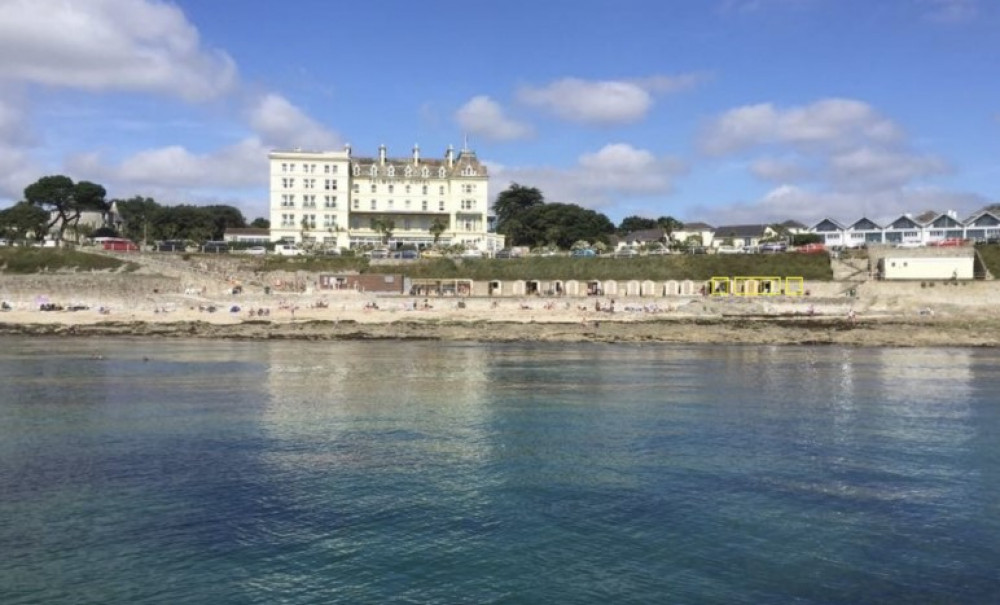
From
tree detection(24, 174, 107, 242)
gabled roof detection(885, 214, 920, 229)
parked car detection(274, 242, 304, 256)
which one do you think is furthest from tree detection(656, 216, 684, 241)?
tree detection(24, 174, 107, 242)

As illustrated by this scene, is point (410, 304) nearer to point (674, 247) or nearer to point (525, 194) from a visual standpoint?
point (674, 247)

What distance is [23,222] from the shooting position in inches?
3775

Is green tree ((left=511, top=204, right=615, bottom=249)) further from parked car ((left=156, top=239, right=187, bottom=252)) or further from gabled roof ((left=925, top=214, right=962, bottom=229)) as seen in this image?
parked car ((left=156, top=239, right=187, bottom=252))

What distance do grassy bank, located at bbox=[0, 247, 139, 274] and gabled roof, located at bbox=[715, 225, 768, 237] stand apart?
87.8 m

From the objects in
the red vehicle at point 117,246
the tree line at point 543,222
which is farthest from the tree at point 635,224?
the red vehicle at point 117,246

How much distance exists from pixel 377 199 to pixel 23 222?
43842 millimetres

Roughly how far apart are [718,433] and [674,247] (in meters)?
64.7

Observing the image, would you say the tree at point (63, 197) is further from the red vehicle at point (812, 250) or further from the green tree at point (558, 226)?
the red vehicle at point (812, 250)

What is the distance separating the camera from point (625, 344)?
49844 millimetres

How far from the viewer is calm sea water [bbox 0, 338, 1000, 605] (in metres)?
12.4

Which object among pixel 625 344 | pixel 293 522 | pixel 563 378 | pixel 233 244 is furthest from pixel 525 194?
pixel 293 522

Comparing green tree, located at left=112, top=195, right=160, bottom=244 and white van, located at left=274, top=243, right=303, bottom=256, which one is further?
green tree, located at left=112, top=195, right=160, bottom=244

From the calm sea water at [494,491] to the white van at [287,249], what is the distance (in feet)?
157

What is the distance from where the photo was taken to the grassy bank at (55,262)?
7062 cm
